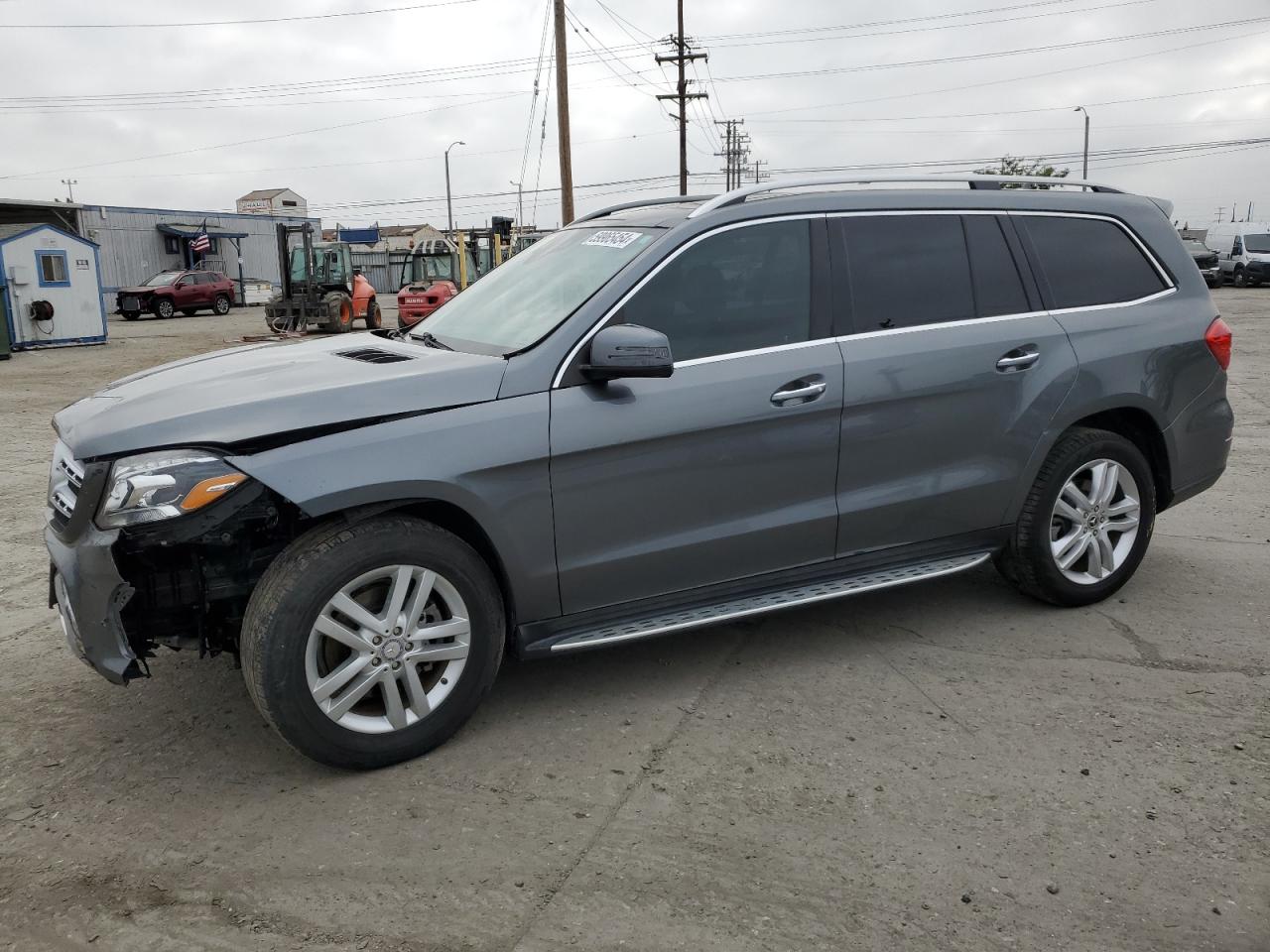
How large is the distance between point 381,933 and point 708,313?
228 cm

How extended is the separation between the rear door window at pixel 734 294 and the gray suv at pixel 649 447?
12mm

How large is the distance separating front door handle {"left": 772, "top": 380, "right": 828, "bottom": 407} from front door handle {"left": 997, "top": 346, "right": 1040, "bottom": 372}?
0.89 metres

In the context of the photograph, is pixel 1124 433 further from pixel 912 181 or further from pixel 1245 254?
pixel 1245 254

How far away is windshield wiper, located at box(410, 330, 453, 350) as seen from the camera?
3.98 m

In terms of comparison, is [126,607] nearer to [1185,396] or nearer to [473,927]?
[473,927]

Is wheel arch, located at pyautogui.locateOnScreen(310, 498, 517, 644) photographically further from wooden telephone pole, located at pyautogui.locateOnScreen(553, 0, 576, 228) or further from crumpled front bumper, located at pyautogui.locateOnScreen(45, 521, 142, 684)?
wooden telephone pole, located at pyautogui.locateOnScreen(553, 0, 576, 228)

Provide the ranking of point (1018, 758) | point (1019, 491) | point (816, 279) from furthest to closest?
point (1019, 491) → point (816, 279) → point (1018, 758)

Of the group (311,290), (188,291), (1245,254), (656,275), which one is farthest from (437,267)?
(656,275)

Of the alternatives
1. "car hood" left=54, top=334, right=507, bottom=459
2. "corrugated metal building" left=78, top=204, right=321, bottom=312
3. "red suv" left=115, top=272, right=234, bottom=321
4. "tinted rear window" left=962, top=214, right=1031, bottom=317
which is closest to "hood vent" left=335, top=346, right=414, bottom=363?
"car hood" left=54, top=334, right=507, bottom=459

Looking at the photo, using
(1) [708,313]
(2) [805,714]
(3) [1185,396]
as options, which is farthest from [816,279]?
(3) [1185,396]

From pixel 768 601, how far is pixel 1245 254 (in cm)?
3952

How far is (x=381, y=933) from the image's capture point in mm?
2576

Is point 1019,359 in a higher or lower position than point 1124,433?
higher

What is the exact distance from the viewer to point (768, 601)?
12.7 feet
